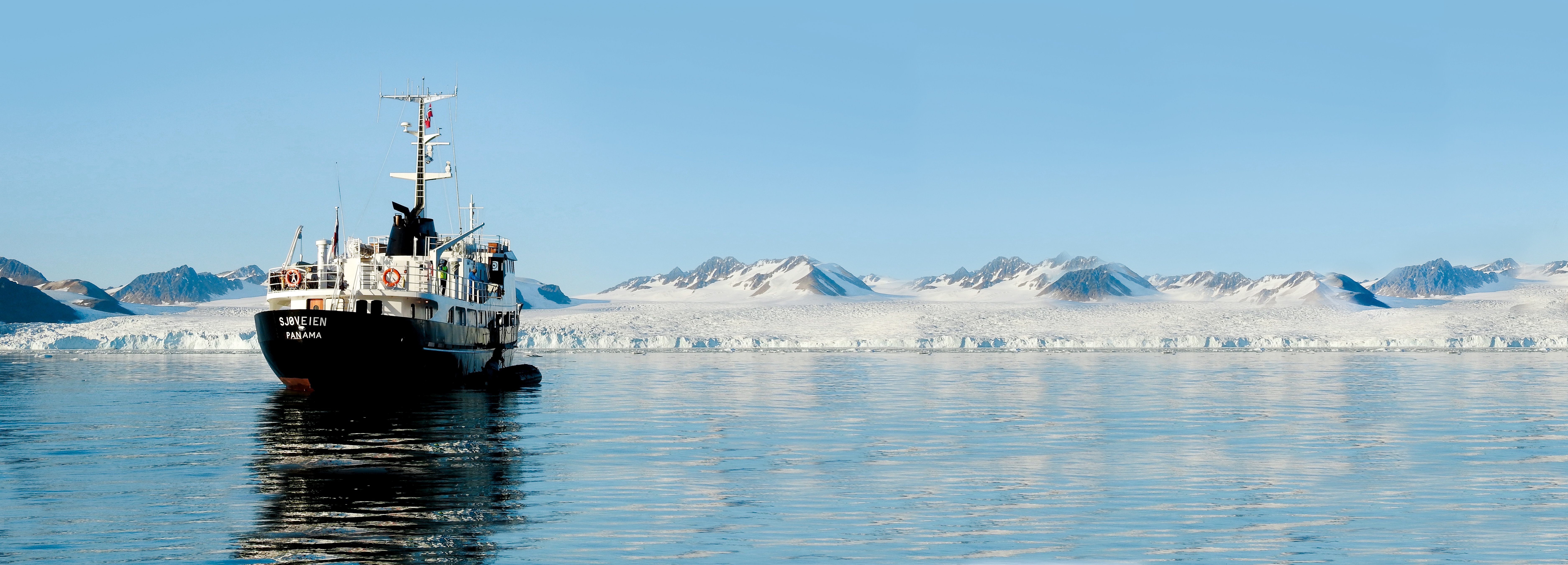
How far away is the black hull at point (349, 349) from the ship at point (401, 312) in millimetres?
34

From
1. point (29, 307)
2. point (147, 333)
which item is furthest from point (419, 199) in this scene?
point (29, 307)

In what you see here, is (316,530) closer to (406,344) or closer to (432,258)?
(406,344)

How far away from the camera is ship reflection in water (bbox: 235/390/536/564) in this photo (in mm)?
12422

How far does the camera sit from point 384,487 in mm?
16812

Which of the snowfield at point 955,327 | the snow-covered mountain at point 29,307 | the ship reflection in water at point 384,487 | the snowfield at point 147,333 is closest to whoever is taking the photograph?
the ship reflection in water at point 384,487

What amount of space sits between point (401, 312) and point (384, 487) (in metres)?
26.9

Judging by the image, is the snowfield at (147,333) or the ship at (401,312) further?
the snowfield at (147,333)

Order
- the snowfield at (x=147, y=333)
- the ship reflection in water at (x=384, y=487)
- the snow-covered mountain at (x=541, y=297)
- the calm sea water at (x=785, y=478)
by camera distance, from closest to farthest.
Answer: the ship reflection in water at (x=384, y=487)
the calm sea water at (x=785, y=478)
the snowfield at (x=147, y=333)
the snow-covered mountain at (x=541, y=297)

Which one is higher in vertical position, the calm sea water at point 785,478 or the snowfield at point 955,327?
the snowfield at point 955,327

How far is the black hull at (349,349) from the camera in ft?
126

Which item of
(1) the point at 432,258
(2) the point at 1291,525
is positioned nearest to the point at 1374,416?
(2) the point at 1291,525

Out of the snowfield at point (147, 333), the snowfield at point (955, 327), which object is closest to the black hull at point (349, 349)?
the snowfield at point (147, 333)

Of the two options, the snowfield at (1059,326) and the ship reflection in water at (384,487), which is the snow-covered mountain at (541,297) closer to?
the snowfield at (1059,326)

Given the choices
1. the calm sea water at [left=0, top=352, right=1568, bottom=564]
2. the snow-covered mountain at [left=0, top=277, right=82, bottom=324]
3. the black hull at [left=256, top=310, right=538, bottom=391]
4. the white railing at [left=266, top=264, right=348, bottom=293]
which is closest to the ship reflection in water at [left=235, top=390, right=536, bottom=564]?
the calm sea water at [left=0, top=352, right=1568, bottom=564]
